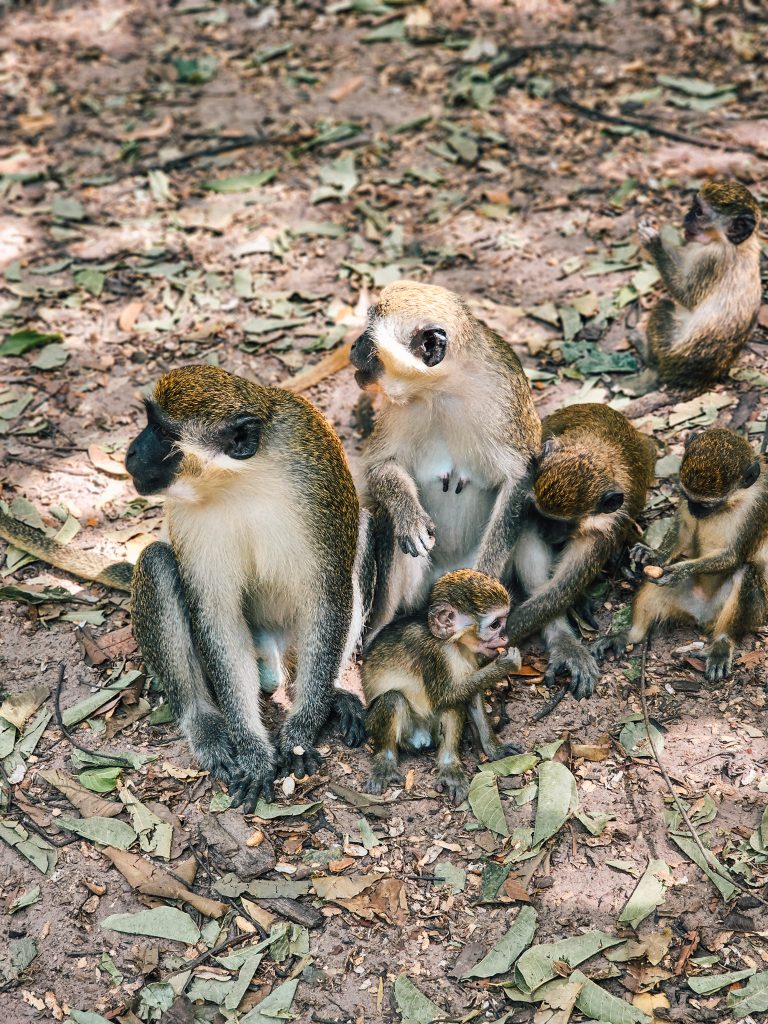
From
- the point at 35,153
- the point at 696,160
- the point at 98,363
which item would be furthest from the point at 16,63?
the point at 696,160

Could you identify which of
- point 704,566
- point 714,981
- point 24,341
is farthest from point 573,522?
point 24,341

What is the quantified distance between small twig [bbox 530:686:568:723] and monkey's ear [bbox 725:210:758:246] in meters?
2.90

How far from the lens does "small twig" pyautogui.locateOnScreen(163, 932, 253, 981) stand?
4.43 m

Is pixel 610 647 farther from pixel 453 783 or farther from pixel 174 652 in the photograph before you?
pixel 174 652

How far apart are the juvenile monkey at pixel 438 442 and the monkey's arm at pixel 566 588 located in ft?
0.82

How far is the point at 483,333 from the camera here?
5.57 meters

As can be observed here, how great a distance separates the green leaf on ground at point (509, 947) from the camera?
431cm

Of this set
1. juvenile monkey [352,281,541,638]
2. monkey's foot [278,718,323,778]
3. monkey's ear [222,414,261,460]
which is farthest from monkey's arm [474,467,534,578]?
monkey's ear [222,414,261,460]

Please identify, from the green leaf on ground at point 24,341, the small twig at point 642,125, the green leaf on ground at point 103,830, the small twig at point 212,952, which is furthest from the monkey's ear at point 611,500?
the small twig at point 642,125

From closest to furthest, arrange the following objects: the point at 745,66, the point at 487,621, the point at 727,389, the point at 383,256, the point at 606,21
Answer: the point at 487,621 < the point at 727,389 < the point at 383,256 < the point at 745,66 < the point at 606,21

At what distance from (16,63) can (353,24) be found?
3.01 metres

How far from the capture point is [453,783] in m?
4.99

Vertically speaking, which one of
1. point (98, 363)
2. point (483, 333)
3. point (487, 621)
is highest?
point (483, 333)

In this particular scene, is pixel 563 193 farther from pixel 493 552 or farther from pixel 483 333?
pixel 493 552
